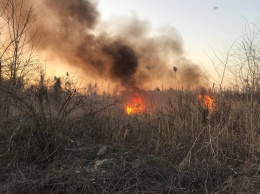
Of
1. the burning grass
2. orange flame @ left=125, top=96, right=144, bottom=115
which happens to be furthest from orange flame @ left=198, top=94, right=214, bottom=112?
orange flame @ left=125, top=96, right=144, bottom=115

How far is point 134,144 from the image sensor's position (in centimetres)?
702

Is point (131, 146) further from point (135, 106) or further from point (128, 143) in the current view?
point (135, 106)

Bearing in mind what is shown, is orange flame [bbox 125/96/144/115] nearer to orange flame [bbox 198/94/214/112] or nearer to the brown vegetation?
the brown vegetation

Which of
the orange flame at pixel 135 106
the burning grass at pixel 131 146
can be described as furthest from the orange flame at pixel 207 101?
the orange flame at pixel 135 106

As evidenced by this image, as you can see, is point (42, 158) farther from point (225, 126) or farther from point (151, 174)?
point (225, 126)

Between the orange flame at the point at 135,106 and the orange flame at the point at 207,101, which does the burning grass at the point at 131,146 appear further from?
the orange flame at the point at 135,106

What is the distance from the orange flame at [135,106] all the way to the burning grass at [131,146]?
0.24m

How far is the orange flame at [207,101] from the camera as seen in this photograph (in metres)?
7.45

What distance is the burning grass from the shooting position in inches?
196

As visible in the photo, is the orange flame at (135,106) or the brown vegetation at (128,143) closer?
the brown vegetation at (128,143)

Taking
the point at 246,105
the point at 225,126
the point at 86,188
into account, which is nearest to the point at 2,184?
the point at 86,188

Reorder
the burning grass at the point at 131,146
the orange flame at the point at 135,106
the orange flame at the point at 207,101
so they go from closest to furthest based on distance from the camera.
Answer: the burning grass at the point at 131,146 < the orange flame at the point at 207,101 < the orange flame at the point at 135,106

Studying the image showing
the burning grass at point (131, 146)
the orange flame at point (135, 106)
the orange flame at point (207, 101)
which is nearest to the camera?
the burning grass at point (131, 146)

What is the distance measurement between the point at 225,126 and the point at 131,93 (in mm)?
4317
